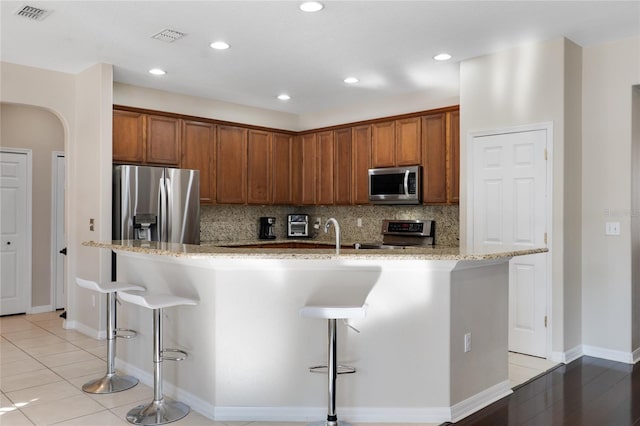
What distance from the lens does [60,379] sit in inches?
148

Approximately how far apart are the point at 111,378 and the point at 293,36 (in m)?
2.85

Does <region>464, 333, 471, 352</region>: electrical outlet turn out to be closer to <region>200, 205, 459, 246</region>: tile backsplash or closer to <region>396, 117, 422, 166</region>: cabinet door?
<region>200, 205, 459, 246</region>: tile backsplash

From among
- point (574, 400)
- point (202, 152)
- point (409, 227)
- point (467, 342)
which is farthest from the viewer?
point (202, 152)

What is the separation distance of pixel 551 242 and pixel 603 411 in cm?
141

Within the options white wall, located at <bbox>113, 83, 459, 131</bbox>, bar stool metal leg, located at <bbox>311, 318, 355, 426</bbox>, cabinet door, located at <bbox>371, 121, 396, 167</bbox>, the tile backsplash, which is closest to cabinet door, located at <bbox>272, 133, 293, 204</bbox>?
white wall, located at <bbox>113, 83, 459, 131</bbox>

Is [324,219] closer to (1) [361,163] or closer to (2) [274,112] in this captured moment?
(1) [361,163]

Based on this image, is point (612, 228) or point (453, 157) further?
point (453, 157)

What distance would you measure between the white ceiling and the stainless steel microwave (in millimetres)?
964

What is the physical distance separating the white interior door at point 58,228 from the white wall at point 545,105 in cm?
488

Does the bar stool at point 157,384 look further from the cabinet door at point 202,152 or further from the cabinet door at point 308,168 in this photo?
the cabinet door at point 308,168

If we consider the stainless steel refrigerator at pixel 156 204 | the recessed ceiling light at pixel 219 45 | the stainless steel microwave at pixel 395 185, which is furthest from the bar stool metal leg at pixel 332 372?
the stainless steel microwave at pixel 395 185

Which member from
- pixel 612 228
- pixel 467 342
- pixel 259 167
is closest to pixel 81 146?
pixel 259 167

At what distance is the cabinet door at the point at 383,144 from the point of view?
5.95m

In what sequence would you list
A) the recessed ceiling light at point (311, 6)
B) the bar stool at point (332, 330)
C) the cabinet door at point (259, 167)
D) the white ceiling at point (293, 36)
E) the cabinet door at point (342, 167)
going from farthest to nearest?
the cabinet door at point (259, 167)
the cabinet door at point (342, 167)
the white ceiling at point (293, 36)
the recessed ceiling light at point (311, 6)
the bar stool at point (332, 330)
